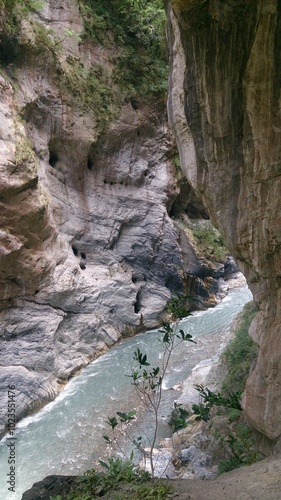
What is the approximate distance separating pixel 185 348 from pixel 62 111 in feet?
28.2

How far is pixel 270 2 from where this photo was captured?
3092mm

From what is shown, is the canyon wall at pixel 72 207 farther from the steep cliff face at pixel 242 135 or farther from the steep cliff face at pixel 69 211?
the steep cliff face at pixel 242 135

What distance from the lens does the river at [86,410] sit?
7.26 metres

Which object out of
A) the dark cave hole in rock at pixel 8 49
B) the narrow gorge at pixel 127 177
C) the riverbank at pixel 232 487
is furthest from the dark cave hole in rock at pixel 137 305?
the riverbank at pixel 232 487

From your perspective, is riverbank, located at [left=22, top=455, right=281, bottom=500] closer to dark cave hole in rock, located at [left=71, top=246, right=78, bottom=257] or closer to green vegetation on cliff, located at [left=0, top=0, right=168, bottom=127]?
dark cave hole in rock, located at [left=71, top=246, right=78, bottom=257]

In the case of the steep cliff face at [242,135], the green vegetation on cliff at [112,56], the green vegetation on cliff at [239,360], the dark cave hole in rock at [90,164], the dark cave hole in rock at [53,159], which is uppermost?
the green vegetation on cliff at [112,56]

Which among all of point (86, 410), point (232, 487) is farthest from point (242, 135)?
point (86, 410)

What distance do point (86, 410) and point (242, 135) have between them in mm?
7548

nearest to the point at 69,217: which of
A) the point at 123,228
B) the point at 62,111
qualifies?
the point at 123,228

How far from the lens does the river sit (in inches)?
286

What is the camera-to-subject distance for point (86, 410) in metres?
9.04

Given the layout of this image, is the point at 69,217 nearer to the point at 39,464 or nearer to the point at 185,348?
the point at 185,348

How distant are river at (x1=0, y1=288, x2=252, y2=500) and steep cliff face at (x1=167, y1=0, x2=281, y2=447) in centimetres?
466

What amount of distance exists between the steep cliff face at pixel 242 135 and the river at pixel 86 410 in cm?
466
